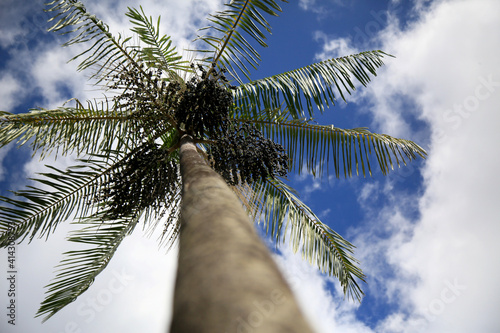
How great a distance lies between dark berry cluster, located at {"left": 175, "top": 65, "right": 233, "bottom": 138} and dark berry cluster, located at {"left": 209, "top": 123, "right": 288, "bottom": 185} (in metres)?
0.24

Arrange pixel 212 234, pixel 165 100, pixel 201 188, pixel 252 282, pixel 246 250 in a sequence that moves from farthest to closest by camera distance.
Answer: pixel 165 100 → pixel 201 188 → pixel 212 234 → pixel 246 250 → pixel 252 282

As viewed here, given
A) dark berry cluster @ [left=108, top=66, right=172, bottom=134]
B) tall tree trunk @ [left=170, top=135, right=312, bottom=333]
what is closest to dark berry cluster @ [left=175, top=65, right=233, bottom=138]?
dark berry cluster @ [left=108, top=66, right=172, bottom=134]

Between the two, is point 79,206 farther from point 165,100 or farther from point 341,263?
point 341,263

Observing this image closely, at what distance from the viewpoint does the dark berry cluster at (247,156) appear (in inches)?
160

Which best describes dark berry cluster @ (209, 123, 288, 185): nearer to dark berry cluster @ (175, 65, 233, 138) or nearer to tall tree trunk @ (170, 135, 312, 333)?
dark berry cluster @ (175, 65, 233, 138)

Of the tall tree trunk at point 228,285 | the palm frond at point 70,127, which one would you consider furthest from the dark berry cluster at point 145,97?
the tall tree trunk at point 228,285

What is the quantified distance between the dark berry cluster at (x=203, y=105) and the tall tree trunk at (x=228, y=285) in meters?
3.02

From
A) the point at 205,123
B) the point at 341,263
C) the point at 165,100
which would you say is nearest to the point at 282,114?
the point at 205,123

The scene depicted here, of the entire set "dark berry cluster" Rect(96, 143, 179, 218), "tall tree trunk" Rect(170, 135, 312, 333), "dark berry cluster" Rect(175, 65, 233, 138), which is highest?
"dark berry cluster" Rect(175, 65, 233, 138)

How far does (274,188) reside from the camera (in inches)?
226

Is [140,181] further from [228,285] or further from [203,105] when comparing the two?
[228,285]

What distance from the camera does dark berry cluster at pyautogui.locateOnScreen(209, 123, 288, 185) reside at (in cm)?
406

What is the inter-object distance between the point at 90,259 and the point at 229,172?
2.58 m

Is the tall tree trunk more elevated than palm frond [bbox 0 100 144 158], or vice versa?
palm frond [bbox 0 100 144 158]
